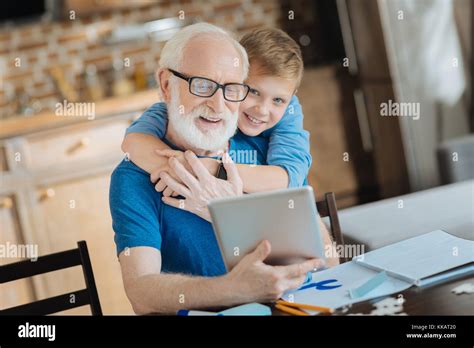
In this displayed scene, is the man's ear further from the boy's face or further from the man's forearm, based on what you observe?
the man's forearm

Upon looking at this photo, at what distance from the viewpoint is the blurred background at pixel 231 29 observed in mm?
2162

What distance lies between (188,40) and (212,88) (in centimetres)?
8

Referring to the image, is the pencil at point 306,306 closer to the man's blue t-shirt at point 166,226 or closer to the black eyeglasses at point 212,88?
the man's blue t-shirt at point 166,226

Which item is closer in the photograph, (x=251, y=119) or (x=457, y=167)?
(x=251, y=119)

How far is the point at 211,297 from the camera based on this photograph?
34.6 inches

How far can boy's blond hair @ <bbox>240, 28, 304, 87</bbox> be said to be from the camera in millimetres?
974

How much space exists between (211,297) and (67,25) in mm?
2004

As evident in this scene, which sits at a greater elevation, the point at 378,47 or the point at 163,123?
the point at 378,47

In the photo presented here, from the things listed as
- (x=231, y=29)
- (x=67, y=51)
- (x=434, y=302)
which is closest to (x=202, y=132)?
(x=434, y=302)

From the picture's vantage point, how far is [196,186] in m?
0.95

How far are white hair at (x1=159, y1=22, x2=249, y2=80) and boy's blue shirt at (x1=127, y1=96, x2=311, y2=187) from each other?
0.23ft
